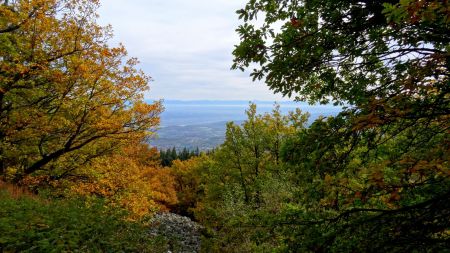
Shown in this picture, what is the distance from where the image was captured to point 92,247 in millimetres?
9117

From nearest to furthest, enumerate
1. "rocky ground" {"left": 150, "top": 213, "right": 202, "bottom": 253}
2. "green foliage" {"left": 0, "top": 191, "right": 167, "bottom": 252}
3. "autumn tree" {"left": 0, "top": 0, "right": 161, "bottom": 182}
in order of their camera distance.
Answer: "green foliage" {"left": 0, "top": 191, "right": 167, "bottom": 252}
"autumn tree" {"left": 0, "top": 0, "right": 161, "bottom": 182}
"rocky ground" {"left": 150, "top": 213, "right": 202, "bottom": 253}

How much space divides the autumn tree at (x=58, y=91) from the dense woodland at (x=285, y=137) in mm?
71

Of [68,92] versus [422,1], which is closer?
[422,1]

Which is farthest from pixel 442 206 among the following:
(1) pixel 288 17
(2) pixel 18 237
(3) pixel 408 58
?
(2) pixel 18 237

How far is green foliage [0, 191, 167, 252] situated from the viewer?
816 cm

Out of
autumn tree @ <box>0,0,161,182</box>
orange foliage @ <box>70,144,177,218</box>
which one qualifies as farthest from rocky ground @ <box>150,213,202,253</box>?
autumn tree @ <box>0,0,161,182</box>

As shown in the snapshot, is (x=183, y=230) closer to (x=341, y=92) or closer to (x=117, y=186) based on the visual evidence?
(x=117, y=186)

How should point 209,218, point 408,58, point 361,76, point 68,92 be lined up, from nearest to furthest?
point 408,58 → point 361,76 → point 68,92 → point 209,218

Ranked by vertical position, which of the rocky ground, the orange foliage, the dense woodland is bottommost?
the rocky ground

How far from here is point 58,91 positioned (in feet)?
48.3

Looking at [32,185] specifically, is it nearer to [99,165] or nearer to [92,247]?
[99,165]

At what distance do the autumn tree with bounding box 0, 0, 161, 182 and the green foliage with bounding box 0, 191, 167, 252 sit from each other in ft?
12.7

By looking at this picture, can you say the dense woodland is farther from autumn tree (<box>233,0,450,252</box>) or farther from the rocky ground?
the rocky ground

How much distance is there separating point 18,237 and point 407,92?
9.36 metres
